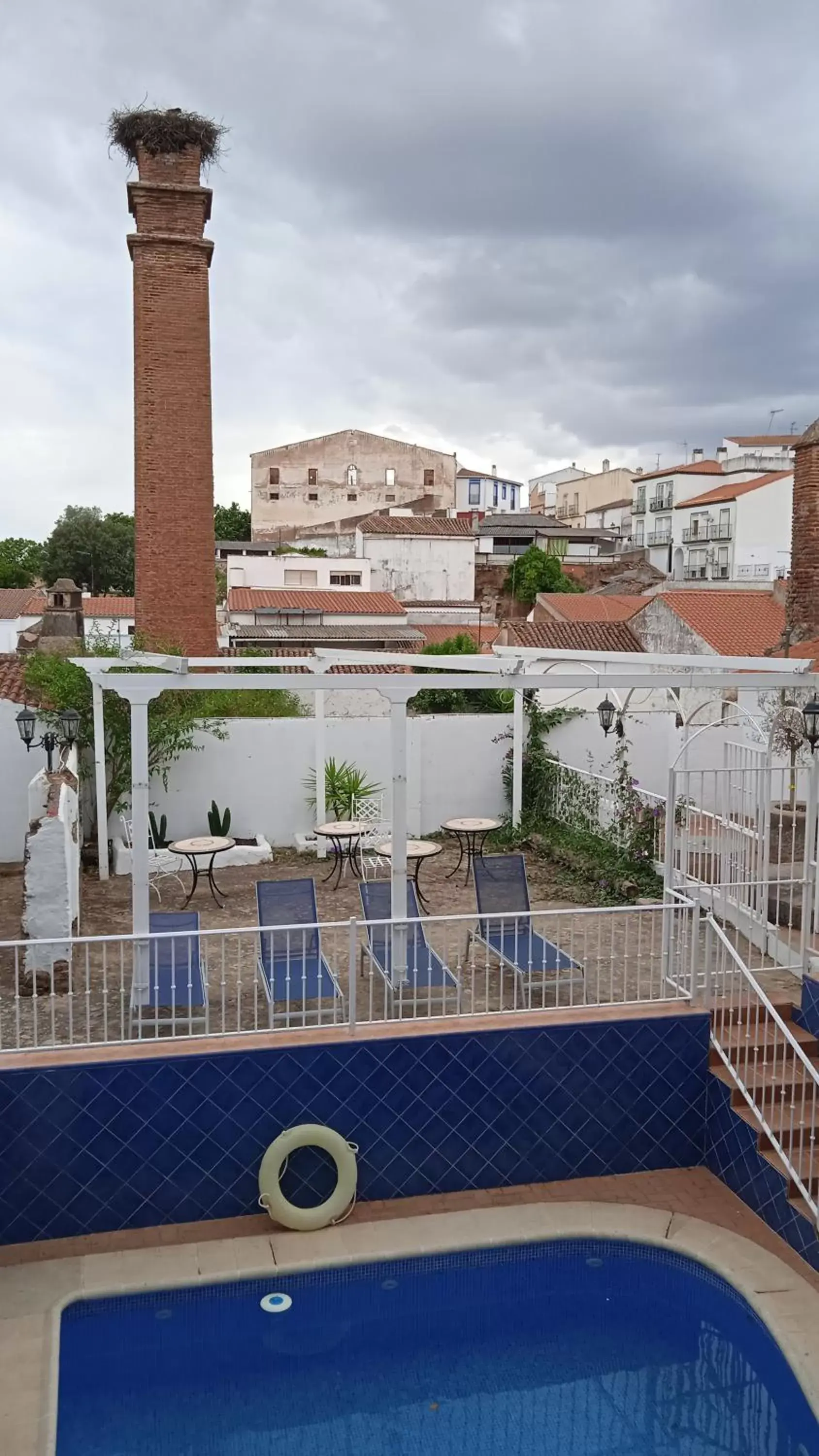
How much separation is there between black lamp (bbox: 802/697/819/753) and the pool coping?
376cm

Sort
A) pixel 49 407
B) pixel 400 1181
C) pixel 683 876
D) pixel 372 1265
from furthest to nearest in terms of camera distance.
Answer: pixel 49 407
pixel 683 876
pixel 400 1181
pixel 372 1265

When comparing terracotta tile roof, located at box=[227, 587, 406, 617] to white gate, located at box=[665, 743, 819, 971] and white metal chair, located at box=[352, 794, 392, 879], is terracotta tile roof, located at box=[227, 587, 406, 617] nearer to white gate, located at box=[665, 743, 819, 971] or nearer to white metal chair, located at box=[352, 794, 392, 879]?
white metal chair, located at box=[352, 794, 392, 879]

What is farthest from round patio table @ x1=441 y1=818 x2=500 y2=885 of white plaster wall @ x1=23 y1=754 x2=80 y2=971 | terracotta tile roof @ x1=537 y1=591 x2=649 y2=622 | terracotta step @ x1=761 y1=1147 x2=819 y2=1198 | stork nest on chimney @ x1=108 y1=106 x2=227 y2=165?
terracotta tile roof @ x1=537 y1=591 x2=649 y2=622

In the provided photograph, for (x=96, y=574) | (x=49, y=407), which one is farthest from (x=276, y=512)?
(x=49, y=407)

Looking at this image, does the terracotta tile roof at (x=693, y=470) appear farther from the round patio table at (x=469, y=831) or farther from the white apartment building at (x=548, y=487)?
the round patio table at (x=469, y=831)

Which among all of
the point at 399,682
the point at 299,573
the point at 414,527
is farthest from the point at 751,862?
the point at 414,527

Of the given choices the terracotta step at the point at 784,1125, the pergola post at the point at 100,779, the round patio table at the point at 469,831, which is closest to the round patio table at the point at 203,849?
the pergola post at the point at 100,779

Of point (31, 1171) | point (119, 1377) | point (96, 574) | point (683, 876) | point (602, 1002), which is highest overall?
point (96, 574)

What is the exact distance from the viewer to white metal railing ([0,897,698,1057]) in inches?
302

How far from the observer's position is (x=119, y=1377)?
238 inches

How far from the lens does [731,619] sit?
1019 inches

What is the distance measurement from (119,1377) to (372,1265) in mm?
1694

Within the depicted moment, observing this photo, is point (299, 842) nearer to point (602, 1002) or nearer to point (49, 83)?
point (602, 1002)

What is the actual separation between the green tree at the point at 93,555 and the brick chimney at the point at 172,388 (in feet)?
139
